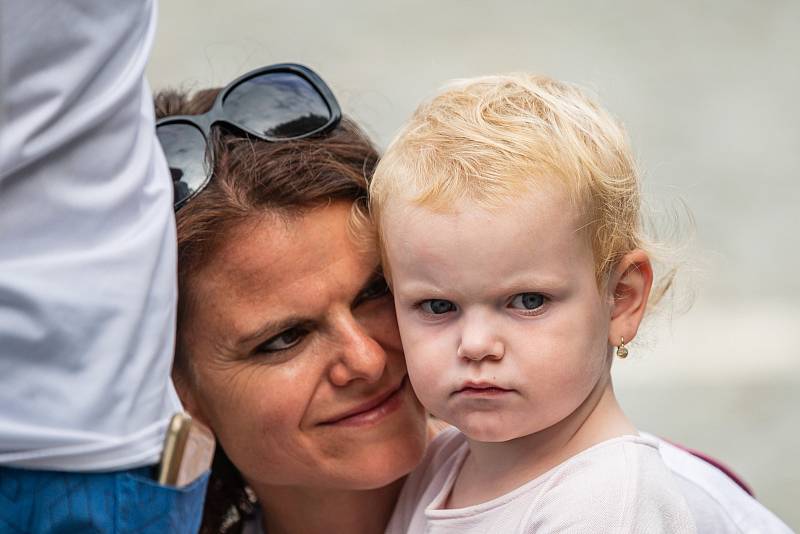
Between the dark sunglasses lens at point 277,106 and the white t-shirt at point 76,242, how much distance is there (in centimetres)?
82

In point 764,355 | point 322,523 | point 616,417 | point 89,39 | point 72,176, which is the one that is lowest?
point 764,355

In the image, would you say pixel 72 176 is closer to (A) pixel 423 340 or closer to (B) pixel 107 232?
(B) pixel 107 232

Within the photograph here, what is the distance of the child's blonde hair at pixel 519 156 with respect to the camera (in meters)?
1.80

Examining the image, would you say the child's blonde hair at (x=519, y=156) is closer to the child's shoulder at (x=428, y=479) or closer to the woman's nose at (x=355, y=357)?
the woman's nose at (x=355, y=357)

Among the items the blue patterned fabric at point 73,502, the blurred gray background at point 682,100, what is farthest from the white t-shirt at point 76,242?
the blurred gray background at point 682,100

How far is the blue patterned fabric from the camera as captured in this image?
1.36 m

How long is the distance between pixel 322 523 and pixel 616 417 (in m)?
0.67

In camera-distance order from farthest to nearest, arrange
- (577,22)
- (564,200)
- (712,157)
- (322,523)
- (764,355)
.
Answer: (577,22)
(712,157)
(764,355)
(322,523)
(564,200)

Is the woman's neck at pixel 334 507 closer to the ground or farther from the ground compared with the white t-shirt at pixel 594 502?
closer to the ground

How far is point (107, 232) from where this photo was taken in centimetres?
138

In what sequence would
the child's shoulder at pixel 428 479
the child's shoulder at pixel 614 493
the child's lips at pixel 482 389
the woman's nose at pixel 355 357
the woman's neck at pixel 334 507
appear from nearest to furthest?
Result: the child's shoulder at pixel 614 493
the child's lips at pixel 482 389
the woman's nose at pixel 355 357
the child's shoulder at pixel 428 479
the woman's neck at pixel 334 507

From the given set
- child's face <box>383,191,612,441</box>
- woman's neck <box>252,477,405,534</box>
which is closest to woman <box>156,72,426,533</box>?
woman's neck <box>252,477,405,534</box>

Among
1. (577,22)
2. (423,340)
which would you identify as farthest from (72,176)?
(577,22)

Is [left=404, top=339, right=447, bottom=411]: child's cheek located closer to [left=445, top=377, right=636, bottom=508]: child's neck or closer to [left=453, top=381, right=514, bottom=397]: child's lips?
[left=453, top=381, right=514, bottom=397]: child's lips
